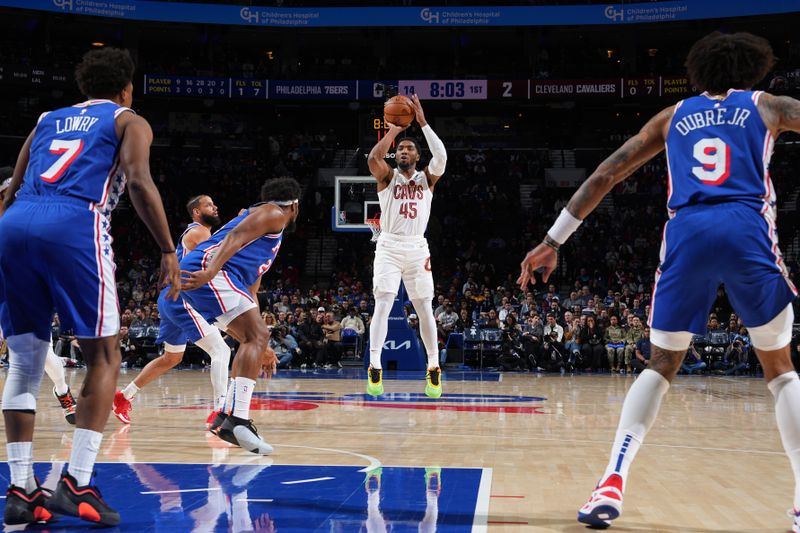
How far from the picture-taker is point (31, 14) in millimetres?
30391

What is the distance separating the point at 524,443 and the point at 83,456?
321 cm

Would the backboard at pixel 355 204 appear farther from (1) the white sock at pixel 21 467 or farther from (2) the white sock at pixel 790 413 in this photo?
(2) the white sock at pixel 790 413

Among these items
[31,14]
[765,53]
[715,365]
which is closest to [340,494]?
[765,53]

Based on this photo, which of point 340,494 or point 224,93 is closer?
point 340,494

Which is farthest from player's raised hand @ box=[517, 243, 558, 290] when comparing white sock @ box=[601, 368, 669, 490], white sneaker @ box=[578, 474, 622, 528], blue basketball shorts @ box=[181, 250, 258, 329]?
blue basketball shorts @ box=[181, 250, 258, 329]

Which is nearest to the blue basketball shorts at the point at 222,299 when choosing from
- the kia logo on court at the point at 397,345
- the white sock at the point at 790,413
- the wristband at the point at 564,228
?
the wristband at the point at 564,228

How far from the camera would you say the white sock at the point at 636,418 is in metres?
3.38

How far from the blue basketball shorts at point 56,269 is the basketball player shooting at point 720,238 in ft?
6.59

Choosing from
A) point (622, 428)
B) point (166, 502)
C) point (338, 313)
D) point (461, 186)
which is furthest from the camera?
point (461, 186)

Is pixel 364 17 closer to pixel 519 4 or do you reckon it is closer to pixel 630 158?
pixel 519 4

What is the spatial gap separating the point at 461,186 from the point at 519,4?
6612 millimetres

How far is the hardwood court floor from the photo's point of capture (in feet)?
12.2

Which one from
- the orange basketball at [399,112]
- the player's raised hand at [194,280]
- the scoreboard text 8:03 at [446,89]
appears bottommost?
the player's raised hand at [194,280]

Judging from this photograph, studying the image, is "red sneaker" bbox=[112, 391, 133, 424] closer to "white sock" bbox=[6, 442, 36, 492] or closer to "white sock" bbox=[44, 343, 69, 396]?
"white sock" bbox=[44, 343, 69, 396]
